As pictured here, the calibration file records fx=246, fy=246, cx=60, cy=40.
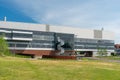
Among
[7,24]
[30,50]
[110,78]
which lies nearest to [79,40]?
[30,50]

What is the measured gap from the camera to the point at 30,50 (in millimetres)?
104625

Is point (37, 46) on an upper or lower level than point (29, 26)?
lower

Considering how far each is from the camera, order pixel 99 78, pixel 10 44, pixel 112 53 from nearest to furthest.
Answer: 1. pixel 99 78
2. pixel 10 44
3. pixel 112 53

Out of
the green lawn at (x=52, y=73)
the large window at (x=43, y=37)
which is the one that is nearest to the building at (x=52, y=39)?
the large window at (x=43, y=37)

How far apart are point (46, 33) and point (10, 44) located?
63.5 ft

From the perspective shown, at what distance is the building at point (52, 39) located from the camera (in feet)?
333

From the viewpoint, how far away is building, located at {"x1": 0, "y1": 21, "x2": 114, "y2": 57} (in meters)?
101

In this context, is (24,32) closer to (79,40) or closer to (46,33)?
(46,33)

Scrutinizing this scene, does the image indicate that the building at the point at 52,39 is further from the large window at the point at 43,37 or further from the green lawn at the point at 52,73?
the green lawn at the point at 52,73

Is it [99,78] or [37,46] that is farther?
[37,46]

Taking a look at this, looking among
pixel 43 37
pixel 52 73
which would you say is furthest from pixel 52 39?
pixel 52 73

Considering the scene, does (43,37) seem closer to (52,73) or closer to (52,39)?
(52,39)

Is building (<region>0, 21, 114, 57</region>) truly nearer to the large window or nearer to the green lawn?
the large window

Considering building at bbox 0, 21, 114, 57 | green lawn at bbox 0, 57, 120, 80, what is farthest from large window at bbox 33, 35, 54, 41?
green lawn at bbox 0, 57, 120, 80
